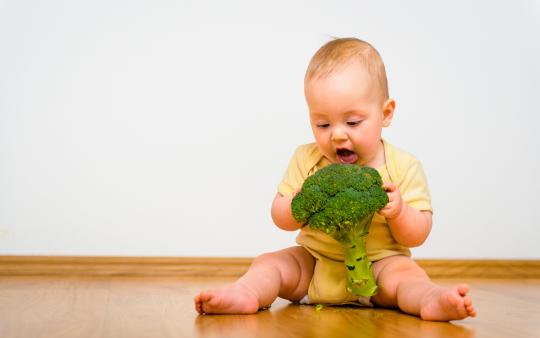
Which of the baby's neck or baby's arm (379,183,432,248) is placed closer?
baby's arm (379,183,432,248)

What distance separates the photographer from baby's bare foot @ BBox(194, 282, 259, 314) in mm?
1581

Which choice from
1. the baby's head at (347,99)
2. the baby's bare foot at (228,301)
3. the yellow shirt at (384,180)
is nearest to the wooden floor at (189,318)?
the baby's bare foot at (228,301)

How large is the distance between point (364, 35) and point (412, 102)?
0.95 ft

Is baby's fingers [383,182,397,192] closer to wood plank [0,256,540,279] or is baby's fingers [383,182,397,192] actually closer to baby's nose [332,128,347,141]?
baby's nose [332,128,347,141]

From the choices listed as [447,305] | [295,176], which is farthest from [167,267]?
[447,305]

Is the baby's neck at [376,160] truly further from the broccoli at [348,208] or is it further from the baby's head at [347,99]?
the broccoli at [348,208]

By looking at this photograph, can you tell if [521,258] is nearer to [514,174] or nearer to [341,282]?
[514,174]

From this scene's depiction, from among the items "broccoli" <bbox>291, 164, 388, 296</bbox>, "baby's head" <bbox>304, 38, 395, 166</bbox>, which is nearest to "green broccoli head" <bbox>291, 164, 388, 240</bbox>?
"broccoli" <bbox>291, 164, 388, 296</bbox>

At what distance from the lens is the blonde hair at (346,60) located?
1762mm

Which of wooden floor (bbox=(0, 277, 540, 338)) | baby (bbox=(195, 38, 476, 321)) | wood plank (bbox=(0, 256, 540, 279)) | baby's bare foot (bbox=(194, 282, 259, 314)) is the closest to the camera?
wooden floor (bbox=(0, 277, 540, 338))

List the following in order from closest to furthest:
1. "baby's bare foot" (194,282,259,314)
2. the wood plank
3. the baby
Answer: "baby's bare foot" (194,282,259,314)
the baby
the wood plank

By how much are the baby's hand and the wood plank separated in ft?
3.45

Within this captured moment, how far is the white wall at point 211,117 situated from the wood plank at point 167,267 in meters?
0.03

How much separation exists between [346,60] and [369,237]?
407 mm
